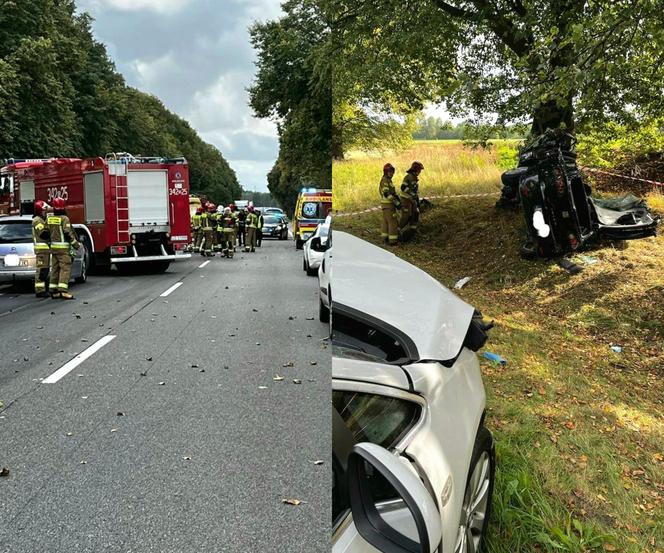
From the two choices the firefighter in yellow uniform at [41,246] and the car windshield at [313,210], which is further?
the firefighter in yellow uniform at [41,246]

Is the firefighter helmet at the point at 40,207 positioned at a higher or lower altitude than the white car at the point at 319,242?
higher

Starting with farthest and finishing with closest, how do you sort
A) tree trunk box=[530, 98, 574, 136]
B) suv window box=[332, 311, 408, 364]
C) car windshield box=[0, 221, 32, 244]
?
1. car windshield box=[0, 221, 32, 244]
2. tree trunk box=[530, 98, 574, 136]
3. suv window box=[332, 311, 408, 364]

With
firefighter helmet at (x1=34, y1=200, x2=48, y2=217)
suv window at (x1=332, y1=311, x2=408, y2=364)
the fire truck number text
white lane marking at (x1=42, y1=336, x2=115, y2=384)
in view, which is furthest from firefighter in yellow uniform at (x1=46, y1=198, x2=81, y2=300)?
suv window at (x1=332, y1=311, x2=408, y2=364)

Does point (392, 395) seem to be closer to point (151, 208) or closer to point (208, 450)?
point (208, 450)

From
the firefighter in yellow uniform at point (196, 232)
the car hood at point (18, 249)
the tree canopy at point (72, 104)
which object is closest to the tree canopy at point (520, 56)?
the tree canopy at point (72, 104)

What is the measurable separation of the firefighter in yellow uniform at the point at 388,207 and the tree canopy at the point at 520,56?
132 millimetres

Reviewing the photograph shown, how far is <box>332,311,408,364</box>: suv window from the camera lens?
70 cm

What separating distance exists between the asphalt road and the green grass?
1.57 ft

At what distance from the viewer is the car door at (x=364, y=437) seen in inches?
23.7

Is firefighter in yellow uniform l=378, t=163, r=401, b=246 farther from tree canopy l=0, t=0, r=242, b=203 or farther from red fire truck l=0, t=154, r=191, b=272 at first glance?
red fire truck l=0, t=154, r=191, b=272

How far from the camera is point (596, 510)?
5.57ft

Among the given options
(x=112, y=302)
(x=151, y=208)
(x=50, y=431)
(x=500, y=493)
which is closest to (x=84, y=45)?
(x=500, y=493)

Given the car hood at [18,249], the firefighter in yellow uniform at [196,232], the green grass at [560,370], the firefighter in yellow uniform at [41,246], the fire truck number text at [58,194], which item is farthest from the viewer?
the firefighter in yellow uniform at [196,232]

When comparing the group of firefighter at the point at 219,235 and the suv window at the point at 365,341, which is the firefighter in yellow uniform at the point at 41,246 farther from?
the suv window at the point at 365,341
